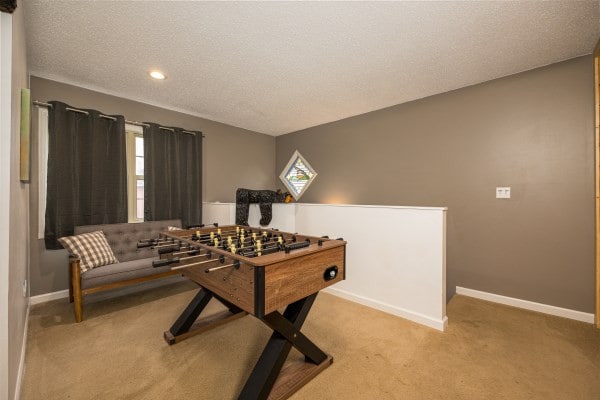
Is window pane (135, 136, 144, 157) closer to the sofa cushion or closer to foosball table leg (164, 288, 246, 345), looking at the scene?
the sofa cushion

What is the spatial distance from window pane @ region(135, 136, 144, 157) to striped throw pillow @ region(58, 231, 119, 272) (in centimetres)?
122

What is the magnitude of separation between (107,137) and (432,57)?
3.71 m

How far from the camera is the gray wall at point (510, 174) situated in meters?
2.42

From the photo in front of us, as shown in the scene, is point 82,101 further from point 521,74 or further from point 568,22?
point 521,74

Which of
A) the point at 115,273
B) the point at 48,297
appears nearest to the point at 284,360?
the point at 115,273

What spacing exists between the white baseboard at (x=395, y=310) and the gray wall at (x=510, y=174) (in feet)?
2.83

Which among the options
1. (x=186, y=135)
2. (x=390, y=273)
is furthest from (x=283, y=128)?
(x=390, y=273)

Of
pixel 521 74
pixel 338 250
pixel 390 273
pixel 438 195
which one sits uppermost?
pixel 521 74

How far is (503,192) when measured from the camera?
2801mm

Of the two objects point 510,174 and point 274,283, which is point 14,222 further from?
point 510,174

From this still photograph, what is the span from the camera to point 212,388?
1.56 meters

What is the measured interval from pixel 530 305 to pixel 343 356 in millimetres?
2241

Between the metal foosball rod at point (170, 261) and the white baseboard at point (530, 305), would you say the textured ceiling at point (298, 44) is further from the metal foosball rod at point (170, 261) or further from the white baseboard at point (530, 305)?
A: the white baseboard at point (530, 305)

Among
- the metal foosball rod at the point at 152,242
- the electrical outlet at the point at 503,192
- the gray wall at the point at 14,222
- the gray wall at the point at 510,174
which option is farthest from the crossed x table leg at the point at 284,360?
the electrical outlet at the point at 503,192
